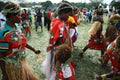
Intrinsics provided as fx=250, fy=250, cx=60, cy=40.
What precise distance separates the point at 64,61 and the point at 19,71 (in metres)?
0.71

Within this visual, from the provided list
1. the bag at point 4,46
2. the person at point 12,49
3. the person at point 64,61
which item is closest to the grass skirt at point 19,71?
the person at point 12,49

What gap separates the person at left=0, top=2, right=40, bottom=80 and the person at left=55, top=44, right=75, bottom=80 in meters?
0.48

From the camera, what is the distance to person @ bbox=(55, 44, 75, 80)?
3.82 m

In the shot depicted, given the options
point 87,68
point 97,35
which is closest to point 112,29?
point 97,35

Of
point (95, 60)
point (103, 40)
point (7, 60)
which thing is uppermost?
point (7, 60)

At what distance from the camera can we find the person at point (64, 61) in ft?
12.5

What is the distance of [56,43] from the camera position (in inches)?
182

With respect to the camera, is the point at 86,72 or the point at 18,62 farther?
the point at 86,72

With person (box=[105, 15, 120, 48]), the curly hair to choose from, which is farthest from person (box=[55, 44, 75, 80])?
person (box=[105, 15, 120, 48])

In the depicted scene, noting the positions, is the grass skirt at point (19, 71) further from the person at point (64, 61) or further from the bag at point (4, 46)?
the person at point (64, 61)

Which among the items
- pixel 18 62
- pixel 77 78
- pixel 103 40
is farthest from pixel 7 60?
pixel 103 40

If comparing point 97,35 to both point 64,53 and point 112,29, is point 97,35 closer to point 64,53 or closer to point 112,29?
point 112,29

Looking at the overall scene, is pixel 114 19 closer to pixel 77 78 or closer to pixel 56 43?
pixel 77 78

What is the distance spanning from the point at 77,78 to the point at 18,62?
2.71 metres
